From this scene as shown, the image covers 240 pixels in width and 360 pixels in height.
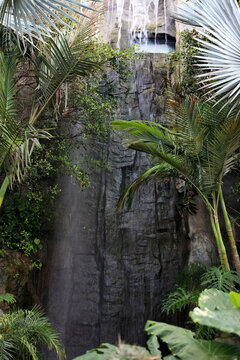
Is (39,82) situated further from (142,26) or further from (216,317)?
(142,26)

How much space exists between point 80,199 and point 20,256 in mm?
1835

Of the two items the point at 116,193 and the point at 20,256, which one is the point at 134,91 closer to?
the point at 116,193

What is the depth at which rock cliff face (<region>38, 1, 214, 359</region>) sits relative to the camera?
20.1 feet

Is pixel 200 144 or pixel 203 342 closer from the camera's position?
pixel 203 342

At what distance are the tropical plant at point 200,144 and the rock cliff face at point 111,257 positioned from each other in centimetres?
171

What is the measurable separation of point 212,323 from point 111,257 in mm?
4669

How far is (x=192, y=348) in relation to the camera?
2.41m

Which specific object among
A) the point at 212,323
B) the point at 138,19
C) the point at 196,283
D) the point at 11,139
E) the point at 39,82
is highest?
the point at 138,19

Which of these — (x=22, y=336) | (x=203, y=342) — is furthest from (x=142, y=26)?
(x=203, y=342)

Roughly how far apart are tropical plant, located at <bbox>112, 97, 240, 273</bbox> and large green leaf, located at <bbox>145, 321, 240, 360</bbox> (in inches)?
60.3

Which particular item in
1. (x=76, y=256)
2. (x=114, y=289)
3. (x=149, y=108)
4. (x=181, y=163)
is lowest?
(x=114, y=289)

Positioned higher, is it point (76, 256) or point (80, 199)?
point (80, 199)

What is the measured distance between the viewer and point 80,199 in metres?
6.98

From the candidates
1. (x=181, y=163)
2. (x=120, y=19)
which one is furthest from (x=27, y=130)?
(x=120, y=19)
